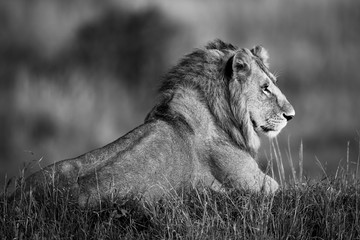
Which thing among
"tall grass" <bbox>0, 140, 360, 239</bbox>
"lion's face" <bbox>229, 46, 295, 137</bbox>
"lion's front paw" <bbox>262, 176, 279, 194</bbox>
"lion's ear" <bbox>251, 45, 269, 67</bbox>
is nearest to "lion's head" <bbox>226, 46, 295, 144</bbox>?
"lion's face" <bbox>229, 46, 295, 137</bbox>

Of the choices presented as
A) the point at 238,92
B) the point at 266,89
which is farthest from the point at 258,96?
the point at 238,92

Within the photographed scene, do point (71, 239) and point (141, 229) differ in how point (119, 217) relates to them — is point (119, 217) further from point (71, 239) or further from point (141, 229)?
point (71, 239)

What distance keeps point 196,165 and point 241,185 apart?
0.65 meters

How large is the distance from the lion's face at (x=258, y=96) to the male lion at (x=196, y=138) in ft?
0.05

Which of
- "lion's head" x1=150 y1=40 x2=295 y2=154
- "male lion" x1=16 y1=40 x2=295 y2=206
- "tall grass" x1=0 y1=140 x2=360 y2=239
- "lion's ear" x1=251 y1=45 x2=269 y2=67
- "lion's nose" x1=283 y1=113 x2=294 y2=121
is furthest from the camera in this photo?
"lion's ear" x1=251 y1=45 x2=269 y2=67

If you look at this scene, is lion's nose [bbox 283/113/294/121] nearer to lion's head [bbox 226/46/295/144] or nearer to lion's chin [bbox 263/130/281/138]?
lion's head [bbox 226/46/295/144]

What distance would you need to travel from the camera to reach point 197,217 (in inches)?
266

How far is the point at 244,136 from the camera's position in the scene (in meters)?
8.77

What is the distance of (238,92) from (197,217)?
2.57 metres

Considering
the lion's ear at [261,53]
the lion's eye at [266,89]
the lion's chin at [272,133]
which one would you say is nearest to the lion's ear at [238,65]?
the lion's eye at [266,89]

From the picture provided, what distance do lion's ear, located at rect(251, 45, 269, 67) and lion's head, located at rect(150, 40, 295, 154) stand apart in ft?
1.59

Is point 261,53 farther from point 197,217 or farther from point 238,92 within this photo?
point 197,217

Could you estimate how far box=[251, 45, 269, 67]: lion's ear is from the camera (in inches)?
377

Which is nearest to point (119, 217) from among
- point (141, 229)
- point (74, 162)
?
point (141, 229)
